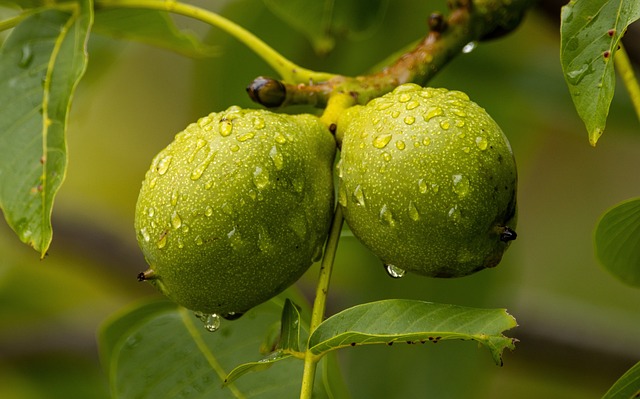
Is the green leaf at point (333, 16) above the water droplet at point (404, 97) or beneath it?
beneath

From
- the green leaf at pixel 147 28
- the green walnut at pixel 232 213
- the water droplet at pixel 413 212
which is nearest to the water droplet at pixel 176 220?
the green walnut at pixel 232 213

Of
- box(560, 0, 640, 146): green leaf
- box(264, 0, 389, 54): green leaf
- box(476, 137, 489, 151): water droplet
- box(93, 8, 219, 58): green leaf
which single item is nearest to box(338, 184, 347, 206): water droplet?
box(476, 137, 489, 151): water droplet

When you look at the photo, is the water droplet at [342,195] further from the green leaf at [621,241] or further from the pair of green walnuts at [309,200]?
the green leaf at [621,241]

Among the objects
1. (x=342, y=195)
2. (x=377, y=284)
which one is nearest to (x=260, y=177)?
(x=342, y=195)

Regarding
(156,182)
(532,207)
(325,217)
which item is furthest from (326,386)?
(532,207)

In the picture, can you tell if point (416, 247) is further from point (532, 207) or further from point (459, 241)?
point (532, 207)

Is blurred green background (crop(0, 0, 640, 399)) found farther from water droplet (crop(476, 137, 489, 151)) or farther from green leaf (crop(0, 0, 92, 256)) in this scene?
water droplet (crop(476, 137, 489, 151))
